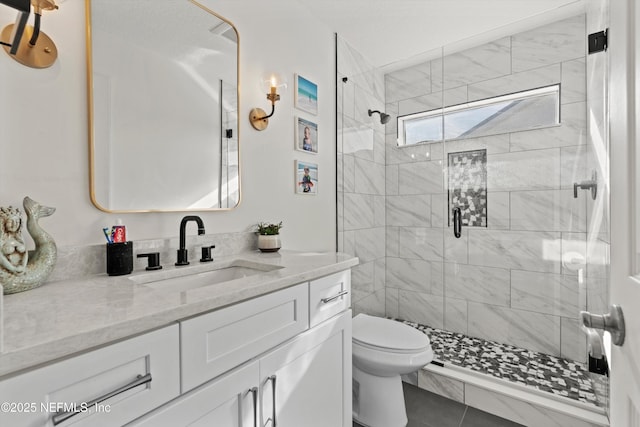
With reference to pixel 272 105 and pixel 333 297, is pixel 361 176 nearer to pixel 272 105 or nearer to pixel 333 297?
pixel 272 105

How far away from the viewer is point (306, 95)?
2.09 m

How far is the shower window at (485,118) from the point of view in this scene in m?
2.33

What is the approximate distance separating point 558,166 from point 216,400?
2.63 metres

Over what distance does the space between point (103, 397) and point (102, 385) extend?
0.02 m

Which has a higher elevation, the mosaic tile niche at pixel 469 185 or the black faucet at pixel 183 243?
the mosaic tile niche at pixel 469 185

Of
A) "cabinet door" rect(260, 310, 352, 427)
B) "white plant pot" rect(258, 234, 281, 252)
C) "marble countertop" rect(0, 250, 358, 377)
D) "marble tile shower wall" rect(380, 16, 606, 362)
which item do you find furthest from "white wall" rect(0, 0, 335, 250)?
"marble tile shower wall" rect(380, 16, 606, 362)

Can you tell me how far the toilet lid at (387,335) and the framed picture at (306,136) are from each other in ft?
Result: 3.98

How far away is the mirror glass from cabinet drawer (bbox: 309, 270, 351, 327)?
660 mm

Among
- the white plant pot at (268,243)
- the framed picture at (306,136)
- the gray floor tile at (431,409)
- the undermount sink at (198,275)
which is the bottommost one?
the gray floor tile at (431,409)

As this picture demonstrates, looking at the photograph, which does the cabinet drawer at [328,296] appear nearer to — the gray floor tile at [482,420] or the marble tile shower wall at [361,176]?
the marble tile shower wall at [361,176]

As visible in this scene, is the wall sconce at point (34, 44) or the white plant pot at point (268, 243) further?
→ the white plant pot at point (268, 243)

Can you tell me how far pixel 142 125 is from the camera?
4.17 ft

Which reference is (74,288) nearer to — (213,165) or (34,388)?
(34,388)

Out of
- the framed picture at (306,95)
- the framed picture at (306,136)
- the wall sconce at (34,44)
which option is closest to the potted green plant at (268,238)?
the framed picture at (306,136)
